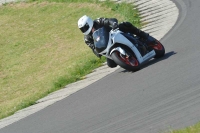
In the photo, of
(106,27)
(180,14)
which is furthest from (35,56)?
(106,27)

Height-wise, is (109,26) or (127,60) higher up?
(109,26)

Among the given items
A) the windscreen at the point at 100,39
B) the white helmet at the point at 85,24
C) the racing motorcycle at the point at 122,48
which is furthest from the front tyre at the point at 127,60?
the white helmet at the point at 85,24

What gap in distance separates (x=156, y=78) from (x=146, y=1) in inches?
379

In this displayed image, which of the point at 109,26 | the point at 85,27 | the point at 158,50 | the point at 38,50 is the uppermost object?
the point at 85,27

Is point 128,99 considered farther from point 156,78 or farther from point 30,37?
point 30,37

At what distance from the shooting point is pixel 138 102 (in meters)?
9.66

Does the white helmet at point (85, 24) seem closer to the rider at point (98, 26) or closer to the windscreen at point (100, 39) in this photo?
the rider at point (98, 26)

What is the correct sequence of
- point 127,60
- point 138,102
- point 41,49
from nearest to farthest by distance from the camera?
point 138,102
point 127,60
point 41,49

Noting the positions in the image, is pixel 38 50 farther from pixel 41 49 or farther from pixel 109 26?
pixel 109 26

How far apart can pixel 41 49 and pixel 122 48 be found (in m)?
8.77

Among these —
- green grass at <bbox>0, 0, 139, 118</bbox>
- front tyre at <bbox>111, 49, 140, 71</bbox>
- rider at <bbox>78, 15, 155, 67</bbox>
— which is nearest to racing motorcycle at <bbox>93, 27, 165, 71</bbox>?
front tyre at <bbox>111, 49, 140, 71</bbox>

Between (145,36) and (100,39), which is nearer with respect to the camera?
(100,39)

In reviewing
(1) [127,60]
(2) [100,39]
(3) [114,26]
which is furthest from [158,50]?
(2) [100,39]

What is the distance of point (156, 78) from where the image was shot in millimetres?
10797
